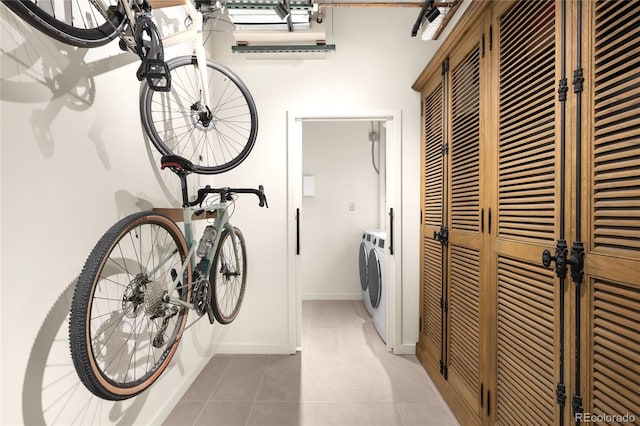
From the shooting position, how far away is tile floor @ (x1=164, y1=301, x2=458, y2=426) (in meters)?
1.77

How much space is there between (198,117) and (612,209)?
1.72m

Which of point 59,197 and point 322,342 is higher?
point 59,197

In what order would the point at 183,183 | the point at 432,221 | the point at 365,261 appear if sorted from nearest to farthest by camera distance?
the point at 183,183
the point at 432,221
the point at 365,261

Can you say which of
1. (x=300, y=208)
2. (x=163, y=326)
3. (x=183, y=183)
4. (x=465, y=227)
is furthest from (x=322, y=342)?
(x=183, y=183)

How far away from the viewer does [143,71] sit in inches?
39.9

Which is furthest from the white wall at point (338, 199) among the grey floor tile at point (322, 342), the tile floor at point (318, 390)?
the tile floor at point (318, 390)

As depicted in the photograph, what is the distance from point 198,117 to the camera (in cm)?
160

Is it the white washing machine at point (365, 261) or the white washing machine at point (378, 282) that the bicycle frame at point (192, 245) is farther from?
the white washing machine at point (365, 261)

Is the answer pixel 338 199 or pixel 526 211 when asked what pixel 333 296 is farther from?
pixel 526 211

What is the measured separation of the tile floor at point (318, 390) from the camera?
1773mm

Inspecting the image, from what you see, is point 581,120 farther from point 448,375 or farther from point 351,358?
point 351,358

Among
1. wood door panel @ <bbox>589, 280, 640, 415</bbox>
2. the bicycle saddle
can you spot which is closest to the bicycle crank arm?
the bicycle saddle

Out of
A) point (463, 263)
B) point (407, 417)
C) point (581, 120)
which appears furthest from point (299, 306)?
point (581, 120)

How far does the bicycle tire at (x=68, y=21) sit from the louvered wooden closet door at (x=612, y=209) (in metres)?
1.56
